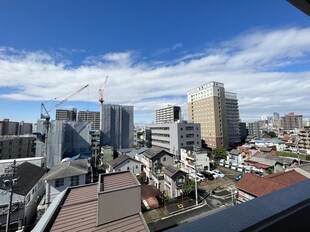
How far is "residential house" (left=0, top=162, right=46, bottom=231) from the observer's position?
970 cm

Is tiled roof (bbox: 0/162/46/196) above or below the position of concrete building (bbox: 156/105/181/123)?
below

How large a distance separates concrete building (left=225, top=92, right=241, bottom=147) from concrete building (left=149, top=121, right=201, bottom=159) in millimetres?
15654

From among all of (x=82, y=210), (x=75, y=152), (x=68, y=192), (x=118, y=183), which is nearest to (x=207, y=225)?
(x=82, y=210)

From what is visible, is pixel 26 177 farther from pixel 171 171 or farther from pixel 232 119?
pixel 232 119

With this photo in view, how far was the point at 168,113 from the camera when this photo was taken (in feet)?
187

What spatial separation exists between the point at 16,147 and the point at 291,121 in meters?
89.0

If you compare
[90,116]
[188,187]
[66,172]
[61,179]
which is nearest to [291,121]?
[188,187]

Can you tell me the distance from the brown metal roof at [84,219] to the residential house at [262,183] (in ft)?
24.1

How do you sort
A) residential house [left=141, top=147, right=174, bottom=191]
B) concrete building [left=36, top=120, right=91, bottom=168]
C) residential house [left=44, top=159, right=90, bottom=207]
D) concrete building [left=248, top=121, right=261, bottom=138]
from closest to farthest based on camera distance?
1. residential house [left=44, top=159, right=90, bottom=207]
2. residential house [left=141, top=147, right=174, bottom=191]
3. concrete building [left=36, top=120, right=91, bottom=168]
4. concrete building [left=248, top=121, right=261, bottom=138]

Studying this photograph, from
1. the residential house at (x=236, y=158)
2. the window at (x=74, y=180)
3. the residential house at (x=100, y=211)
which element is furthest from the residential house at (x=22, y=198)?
the residential house at (x=236, y=158)

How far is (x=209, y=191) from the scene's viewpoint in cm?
1509

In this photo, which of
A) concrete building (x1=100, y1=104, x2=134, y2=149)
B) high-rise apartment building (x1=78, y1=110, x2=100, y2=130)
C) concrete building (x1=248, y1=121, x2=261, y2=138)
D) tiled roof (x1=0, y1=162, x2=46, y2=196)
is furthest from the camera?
concrete building (x1=248, y1=121, x2=261, y2=138)

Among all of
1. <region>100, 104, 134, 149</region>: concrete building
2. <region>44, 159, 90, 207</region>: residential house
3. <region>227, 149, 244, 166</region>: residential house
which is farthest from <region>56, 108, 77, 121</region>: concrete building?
<region>227, 149, 244, 166</region>: residential house

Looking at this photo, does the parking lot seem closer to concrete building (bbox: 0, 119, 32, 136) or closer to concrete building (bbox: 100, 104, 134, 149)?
concrete building (bbox: 100, 104, 134, 149)
